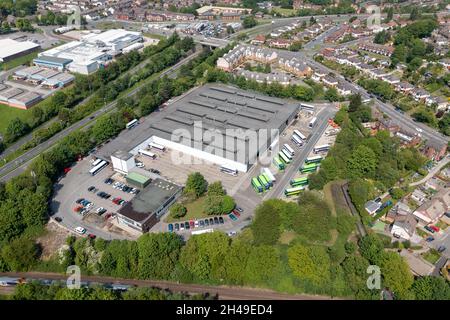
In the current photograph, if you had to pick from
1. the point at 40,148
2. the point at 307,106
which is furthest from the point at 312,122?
the point at 40,148

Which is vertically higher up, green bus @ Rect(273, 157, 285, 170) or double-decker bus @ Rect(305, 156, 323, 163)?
double-decker bus @ Rect(305, 156, 323, 163)

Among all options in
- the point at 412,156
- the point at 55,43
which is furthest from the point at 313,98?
the point at 55,43

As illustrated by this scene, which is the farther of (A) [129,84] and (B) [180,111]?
(A) [129,84]

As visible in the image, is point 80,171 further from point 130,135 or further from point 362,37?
point 362,37

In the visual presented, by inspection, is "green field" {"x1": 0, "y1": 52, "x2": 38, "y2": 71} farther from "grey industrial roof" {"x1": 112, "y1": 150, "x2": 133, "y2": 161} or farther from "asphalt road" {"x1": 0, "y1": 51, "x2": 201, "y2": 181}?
"grey industrial roof" {"x1": 112, "y1": 150, "x2": 133, "y2": 161}

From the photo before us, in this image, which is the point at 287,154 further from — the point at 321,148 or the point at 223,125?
the point at 223,125

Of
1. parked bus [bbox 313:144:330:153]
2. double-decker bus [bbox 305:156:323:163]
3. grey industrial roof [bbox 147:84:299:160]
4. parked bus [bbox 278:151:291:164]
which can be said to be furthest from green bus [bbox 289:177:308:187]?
parked bus [bbox 313:144:330:153]
